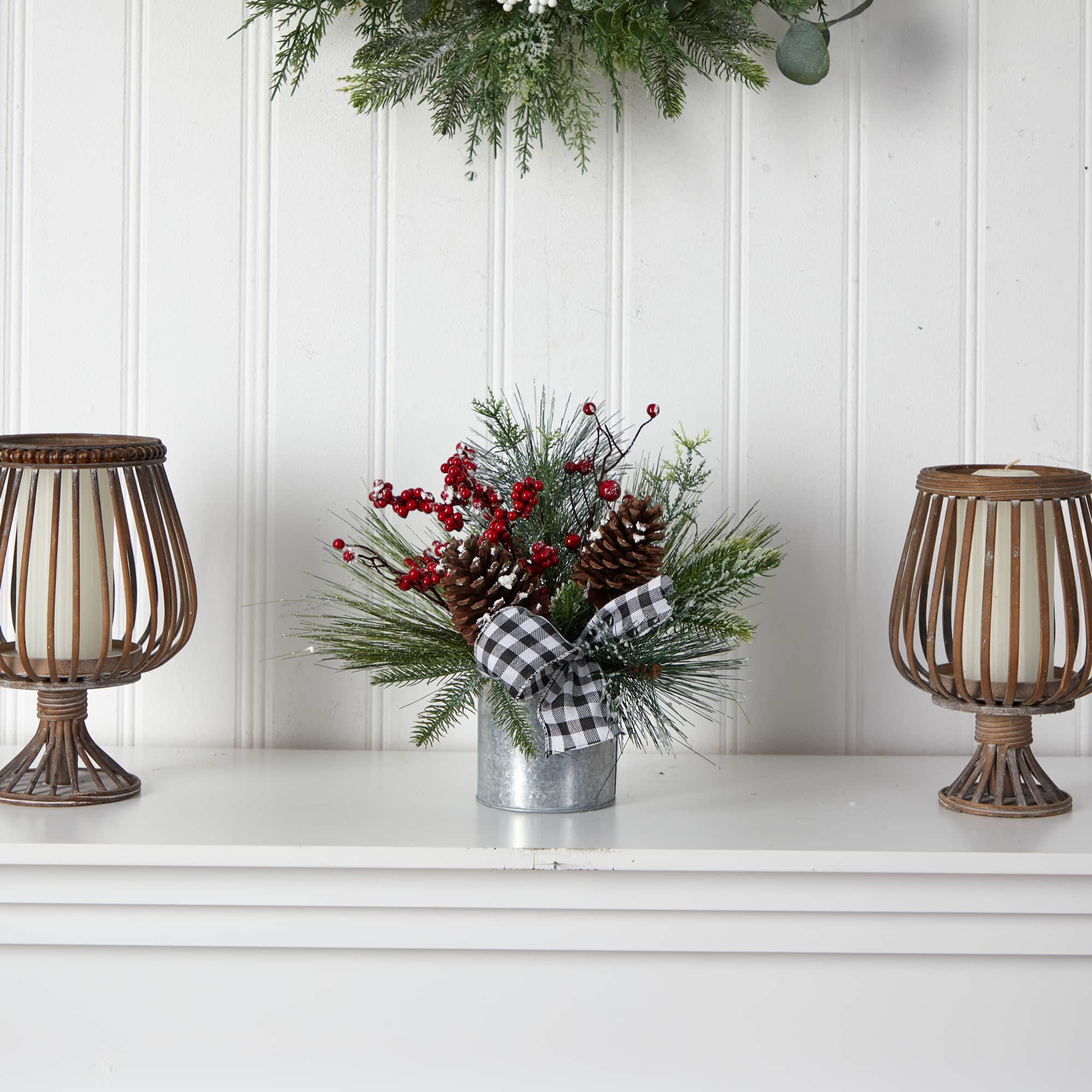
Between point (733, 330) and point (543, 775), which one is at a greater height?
point (733, 330)

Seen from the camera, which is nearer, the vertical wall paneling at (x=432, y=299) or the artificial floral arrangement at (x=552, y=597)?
the artificial floral arrangement at (x=552, y=597)

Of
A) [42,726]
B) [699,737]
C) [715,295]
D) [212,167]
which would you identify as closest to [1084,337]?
[715,295]

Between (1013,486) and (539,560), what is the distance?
0.33m

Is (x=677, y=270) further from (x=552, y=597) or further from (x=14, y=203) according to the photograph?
(x=14, y=203)

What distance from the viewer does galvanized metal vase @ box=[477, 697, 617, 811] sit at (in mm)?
844

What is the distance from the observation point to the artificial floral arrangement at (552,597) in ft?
2.57

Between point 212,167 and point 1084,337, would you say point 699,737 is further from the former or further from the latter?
point 212,167

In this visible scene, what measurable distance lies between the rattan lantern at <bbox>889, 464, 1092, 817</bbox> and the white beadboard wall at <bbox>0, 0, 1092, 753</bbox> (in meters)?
0.18

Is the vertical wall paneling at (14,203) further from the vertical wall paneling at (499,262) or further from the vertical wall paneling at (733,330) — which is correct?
the vertical wall paneling at (733,330)

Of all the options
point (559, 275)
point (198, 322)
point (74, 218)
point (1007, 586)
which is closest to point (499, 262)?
point (559, 275)

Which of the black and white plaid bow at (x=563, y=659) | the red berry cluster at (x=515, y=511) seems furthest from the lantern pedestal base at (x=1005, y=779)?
the red berry cluster at (x=515, y=511)

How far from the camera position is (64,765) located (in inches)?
34.5

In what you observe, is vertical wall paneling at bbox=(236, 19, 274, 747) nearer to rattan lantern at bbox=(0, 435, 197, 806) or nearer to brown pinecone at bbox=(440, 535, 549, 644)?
rattan lantern at bbox=(0, 435, 197, 806)

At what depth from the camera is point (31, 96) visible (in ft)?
3.38
